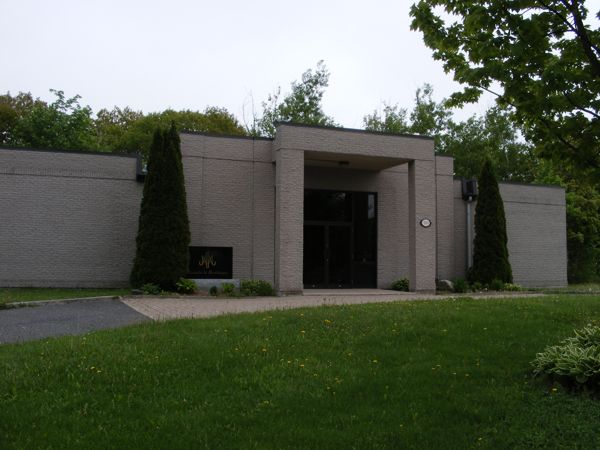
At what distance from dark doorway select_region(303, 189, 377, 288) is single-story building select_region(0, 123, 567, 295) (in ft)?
0.12

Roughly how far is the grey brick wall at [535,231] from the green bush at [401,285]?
4.37m

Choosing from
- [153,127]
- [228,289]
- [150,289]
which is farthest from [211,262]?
[153,127]

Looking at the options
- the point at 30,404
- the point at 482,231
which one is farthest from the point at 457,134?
the point at 30,404

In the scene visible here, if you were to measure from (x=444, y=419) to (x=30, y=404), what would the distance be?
3630 mm

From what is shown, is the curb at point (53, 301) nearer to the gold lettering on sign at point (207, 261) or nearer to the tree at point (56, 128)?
the gold lettering on sign at point (207, 261)

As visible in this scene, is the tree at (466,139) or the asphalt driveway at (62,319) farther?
the tree at (466,139)

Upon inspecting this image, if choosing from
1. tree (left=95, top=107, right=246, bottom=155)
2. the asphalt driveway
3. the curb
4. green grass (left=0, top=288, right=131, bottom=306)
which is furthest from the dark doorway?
tree (left=95, top=107, right=246, bottom=155)

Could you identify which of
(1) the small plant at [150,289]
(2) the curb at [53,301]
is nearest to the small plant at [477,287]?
(1) the small plant at [150,289]

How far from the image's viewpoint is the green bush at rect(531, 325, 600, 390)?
564 centimetres

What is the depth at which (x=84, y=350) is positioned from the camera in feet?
22.4

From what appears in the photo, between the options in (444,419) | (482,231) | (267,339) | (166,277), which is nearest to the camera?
(444,419)

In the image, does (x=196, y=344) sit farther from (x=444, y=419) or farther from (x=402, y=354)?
(x=444, y=419)

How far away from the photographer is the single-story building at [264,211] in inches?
693

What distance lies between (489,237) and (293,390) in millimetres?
16702
